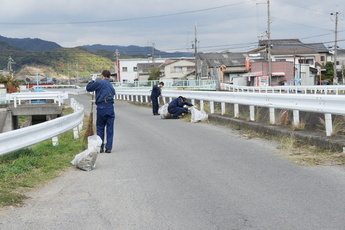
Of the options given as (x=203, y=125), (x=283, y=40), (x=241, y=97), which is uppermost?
(x=283, y=40)

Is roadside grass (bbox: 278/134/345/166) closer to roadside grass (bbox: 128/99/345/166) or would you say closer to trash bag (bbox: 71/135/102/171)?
roadside grass (bbox: 128/99/345/166)

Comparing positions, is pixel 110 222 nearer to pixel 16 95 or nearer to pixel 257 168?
pixel 257 168

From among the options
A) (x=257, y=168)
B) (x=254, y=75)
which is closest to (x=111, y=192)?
(x=257, y=168)

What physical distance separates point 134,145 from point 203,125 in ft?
16.6

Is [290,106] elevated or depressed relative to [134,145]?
elevated

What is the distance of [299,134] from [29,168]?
228 inches

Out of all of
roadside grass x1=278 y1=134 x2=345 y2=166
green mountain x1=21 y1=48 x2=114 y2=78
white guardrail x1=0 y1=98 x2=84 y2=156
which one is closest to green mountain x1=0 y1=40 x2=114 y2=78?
green mountain x1=21 y1=48 x2=114 y2=78

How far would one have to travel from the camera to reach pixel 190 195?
20.0ft

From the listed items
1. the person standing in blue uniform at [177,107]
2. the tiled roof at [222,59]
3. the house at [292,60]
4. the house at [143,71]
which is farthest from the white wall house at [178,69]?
the person standing in blue uniform at [177,107]

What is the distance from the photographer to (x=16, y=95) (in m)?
34.4

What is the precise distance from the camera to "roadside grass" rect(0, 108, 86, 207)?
20.8 feet

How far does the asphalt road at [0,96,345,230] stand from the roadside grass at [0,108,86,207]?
0.89 ft

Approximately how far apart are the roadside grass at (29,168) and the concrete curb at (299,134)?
4712 millimetres

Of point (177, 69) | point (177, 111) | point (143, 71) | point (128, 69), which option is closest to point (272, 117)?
point (177, 111)
